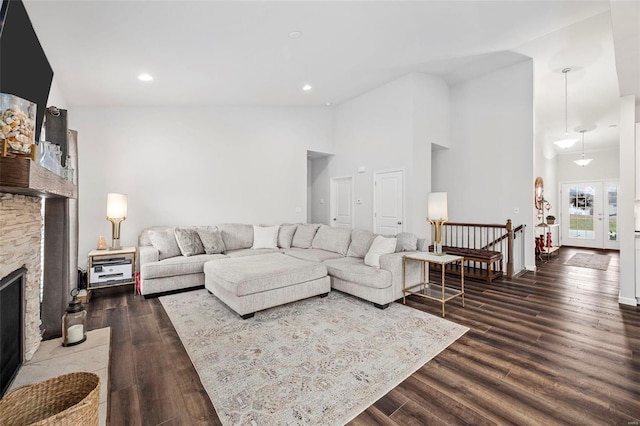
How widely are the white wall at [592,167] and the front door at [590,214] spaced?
Answer: 8.1 inches

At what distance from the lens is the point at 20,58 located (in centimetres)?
178

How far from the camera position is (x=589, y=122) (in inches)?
278

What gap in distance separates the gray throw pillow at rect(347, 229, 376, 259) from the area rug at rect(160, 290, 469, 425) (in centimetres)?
83

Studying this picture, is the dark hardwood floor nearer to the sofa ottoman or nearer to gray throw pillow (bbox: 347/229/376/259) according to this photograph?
the sofa ottoman

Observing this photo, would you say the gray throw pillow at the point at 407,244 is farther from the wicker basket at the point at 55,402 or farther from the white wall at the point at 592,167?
the white wall at the point at 592,167

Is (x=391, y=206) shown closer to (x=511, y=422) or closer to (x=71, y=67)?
(x=511, y=422)

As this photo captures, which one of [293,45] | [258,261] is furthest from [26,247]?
[293,45]

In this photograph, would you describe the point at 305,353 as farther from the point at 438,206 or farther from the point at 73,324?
the point at 438,206

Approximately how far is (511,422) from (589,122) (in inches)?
332

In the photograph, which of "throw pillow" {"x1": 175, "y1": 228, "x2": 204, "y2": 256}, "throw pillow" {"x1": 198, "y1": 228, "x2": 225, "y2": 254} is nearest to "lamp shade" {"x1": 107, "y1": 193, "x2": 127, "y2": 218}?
"throw pillow" {"x1": 175, "y1": 228, "x2": 204, "y2": 256}

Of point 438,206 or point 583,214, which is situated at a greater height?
point 438,206

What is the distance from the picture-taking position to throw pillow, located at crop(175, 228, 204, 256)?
14.4 ft

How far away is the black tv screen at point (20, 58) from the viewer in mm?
1565

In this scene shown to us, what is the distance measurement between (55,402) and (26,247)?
49.6 inches
